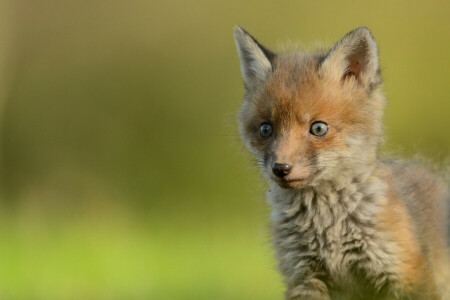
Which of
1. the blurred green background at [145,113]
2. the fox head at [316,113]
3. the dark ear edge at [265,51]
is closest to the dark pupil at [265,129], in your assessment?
the fox head at [316,113]

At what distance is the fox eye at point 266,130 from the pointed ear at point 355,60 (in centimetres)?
42

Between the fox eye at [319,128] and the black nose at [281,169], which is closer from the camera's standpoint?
the black nose at [281,169]

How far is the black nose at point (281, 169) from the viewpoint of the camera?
3.61 meters

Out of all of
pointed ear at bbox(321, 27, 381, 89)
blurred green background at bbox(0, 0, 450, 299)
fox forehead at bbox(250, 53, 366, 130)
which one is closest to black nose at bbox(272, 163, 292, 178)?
fox forehead at bbox(250, 53, 366, 130)

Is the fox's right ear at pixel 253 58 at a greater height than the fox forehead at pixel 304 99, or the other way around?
the fox's right ear at pixel 253 58

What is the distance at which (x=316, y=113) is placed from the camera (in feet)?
12.4

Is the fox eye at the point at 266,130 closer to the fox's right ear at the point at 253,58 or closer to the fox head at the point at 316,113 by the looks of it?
the fox head at the point at 316,113

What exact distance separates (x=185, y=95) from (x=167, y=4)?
1.34m

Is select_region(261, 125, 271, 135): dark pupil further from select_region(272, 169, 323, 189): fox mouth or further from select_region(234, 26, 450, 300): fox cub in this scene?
select_region(272, 169, 323, 189): fox mouth

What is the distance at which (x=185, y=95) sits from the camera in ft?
28.9

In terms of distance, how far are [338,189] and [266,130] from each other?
48 cm

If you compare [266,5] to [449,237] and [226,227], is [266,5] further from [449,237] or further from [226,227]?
[449,237]

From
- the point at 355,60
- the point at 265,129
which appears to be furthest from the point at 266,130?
the point at 355,60

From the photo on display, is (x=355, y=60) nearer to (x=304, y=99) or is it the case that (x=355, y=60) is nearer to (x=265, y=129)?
(x=304, y=99)
